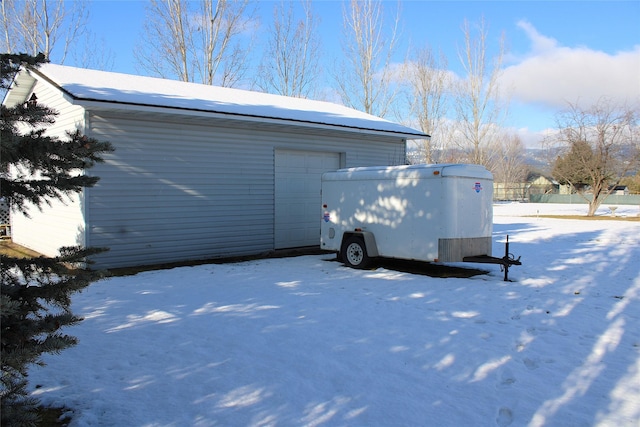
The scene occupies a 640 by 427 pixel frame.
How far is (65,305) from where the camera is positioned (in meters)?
3.12

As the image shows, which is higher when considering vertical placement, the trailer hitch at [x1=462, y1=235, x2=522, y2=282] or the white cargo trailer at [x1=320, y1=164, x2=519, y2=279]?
the white cargo trailer at [x1=320, y1=164, x2=519, y2=279]

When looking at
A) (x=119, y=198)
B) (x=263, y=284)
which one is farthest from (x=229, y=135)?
(x=263, y=284)

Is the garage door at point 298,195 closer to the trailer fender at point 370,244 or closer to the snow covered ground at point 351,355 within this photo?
the trailer fender at point 370,244

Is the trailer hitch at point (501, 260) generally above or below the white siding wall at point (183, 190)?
below

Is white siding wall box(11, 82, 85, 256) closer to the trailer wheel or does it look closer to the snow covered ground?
the snow covered ground

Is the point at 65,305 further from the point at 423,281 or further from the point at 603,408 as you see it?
the point at 423,281

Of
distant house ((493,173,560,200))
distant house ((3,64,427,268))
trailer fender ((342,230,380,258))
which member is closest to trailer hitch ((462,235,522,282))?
trailer fender ((342,230,380,258))

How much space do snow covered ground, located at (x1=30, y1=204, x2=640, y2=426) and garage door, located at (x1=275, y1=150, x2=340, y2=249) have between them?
444cm

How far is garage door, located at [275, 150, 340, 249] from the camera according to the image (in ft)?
42.0

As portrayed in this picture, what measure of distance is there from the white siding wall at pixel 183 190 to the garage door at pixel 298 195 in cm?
30

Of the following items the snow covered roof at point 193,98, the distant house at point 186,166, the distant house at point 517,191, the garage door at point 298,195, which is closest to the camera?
the distant house at point 186,166

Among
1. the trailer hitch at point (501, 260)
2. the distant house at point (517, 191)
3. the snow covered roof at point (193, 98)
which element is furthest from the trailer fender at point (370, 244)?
the distant house at point (517, 191)

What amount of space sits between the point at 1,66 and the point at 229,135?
28.6ft

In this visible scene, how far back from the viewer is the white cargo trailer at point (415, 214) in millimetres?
8859
